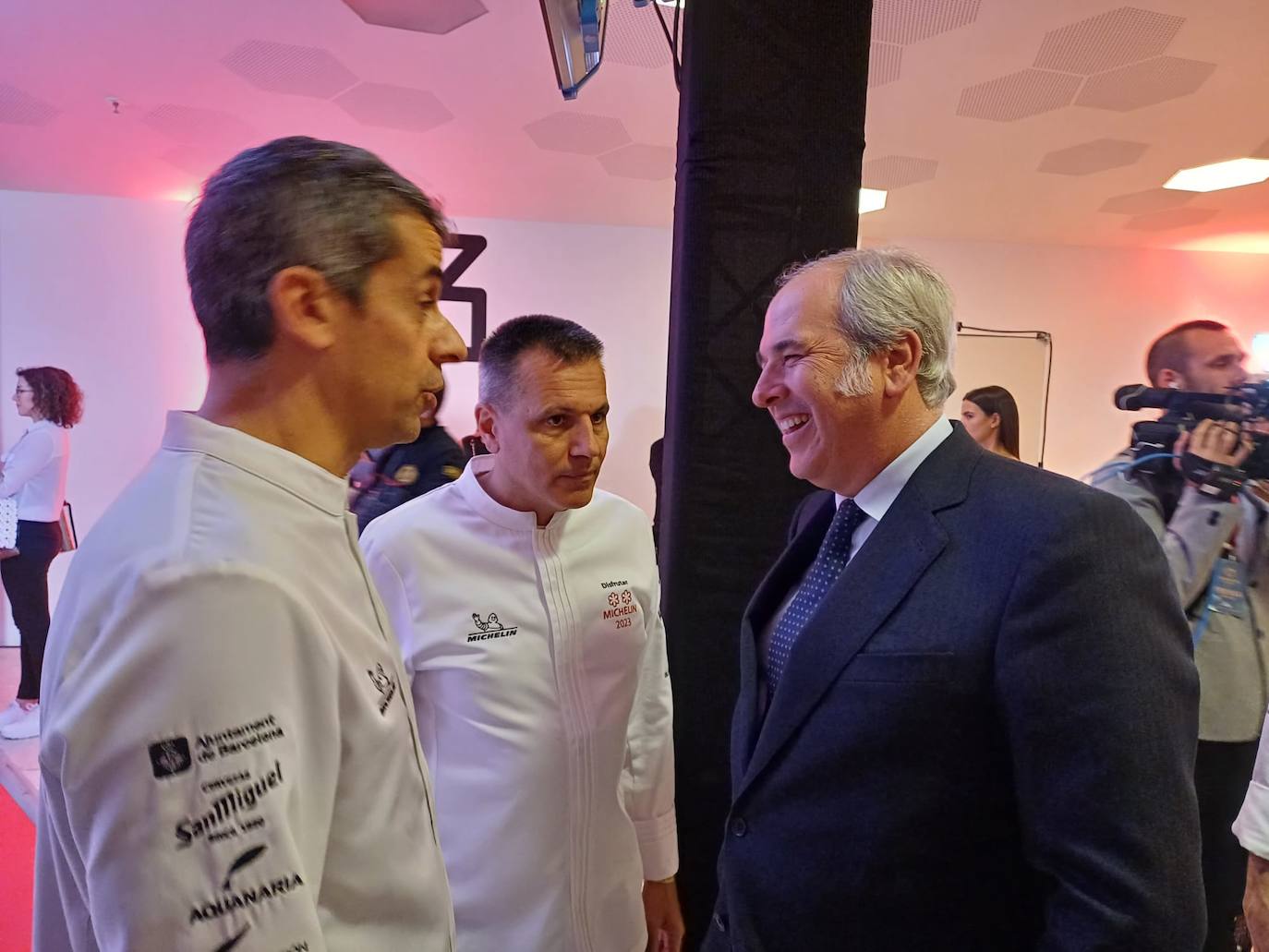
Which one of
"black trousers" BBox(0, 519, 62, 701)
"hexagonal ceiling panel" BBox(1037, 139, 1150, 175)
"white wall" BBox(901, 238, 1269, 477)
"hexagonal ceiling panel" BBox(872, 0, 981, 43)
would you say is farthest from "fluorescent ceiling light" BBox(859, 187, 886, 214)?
"black trousers" BBox(0, 519, 62, 701)

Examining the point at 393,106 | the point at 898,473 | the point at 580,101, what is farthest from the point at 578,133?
the point at 898,473

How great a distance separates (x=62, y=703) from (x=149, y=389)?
5.43 m

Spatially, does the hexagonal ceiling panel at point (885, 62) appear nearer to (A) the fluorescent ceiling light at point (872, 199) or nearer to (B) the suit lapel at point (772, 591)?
(A) the fluorescent ceiling light at point (872, 199)

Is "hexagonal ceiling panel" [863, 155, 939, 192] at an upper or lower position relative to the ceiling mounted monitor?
upper

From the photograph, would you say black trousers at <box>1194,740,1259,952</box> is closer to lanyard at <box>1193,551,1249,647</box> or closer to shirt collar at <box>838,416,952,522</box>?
lanyard at <box>1193,551,1249,647</box>

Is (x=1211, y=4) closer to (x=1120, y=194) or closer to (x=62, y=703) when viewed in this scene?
(x=1120, y=194)

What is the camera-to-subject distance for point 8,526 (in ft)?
12.9

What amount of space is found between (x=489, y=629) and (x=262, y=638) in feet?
2.40

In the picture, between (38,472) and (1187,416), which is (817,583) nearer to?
(1187,416)

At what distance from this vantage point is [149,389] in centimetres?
507

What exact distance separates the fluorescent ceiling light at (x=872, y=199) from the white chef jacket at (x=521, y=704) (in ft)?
13.2

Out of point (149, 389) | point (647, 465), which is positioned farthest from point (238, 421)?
point (149, 389)

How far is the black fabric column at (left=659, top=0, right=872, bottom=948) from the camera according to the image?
1.44 meters

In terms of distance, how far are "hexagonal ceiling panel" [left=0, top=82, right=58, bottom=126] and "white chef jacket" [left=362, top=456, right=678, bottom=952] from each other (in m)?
3.85
